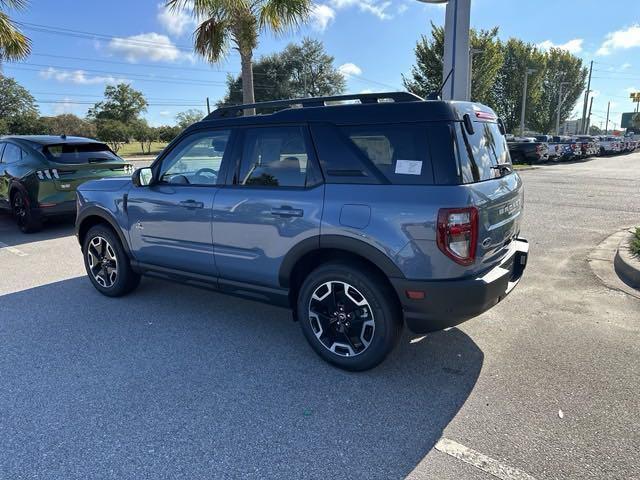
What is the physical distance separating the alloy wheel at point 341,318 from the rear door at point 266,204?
1.38 ft

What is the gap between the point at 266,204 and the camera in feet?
11.3

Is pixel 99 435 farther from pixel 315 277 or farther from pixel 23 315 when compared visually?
pixel 23 315

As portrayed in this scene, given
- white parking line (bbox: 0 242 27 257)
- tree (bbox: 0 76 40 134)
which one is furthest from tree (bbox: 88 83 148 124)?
white parking line (bbox: 0 242 27 257)

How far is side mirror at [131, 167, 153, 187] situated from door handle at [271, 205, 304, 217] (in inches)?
66.5

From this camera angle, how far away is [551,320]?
4.09m

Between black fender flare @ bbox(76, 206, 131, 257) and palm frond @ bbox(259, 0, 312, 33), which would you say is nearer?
black fender flare @ bbox(76, 206, 131, 257)

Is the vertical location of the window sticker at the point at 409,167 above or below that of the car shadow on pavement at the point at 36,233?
above

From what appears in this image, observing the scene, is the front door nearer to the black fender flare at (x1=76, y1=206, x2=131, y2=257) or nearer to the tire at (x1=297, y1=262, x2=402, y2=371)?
the black fender flare at (x1=76, y1=206, x2=131, y2=257)

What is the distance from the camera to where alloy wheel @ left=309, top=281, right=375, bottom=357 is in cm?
317

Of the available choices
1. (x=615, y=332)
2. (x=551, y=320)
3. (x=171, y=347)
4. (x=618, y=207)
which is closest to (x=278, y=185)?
(x=171, y=347)

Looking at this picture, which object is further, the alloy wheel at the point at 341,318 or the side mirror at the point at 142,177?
the side mirror at the point at 142,177

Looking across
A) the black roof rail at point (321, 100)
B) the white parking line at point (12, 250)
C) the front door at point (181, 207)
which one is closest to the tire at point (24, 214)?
the white parking line at point (12, 250)

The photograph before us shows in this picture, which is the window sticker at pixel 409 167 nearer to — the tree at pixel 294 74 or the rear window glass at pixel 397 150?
the rear window glass at pixel 397 150

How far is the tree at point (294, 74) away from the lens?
50.1m
